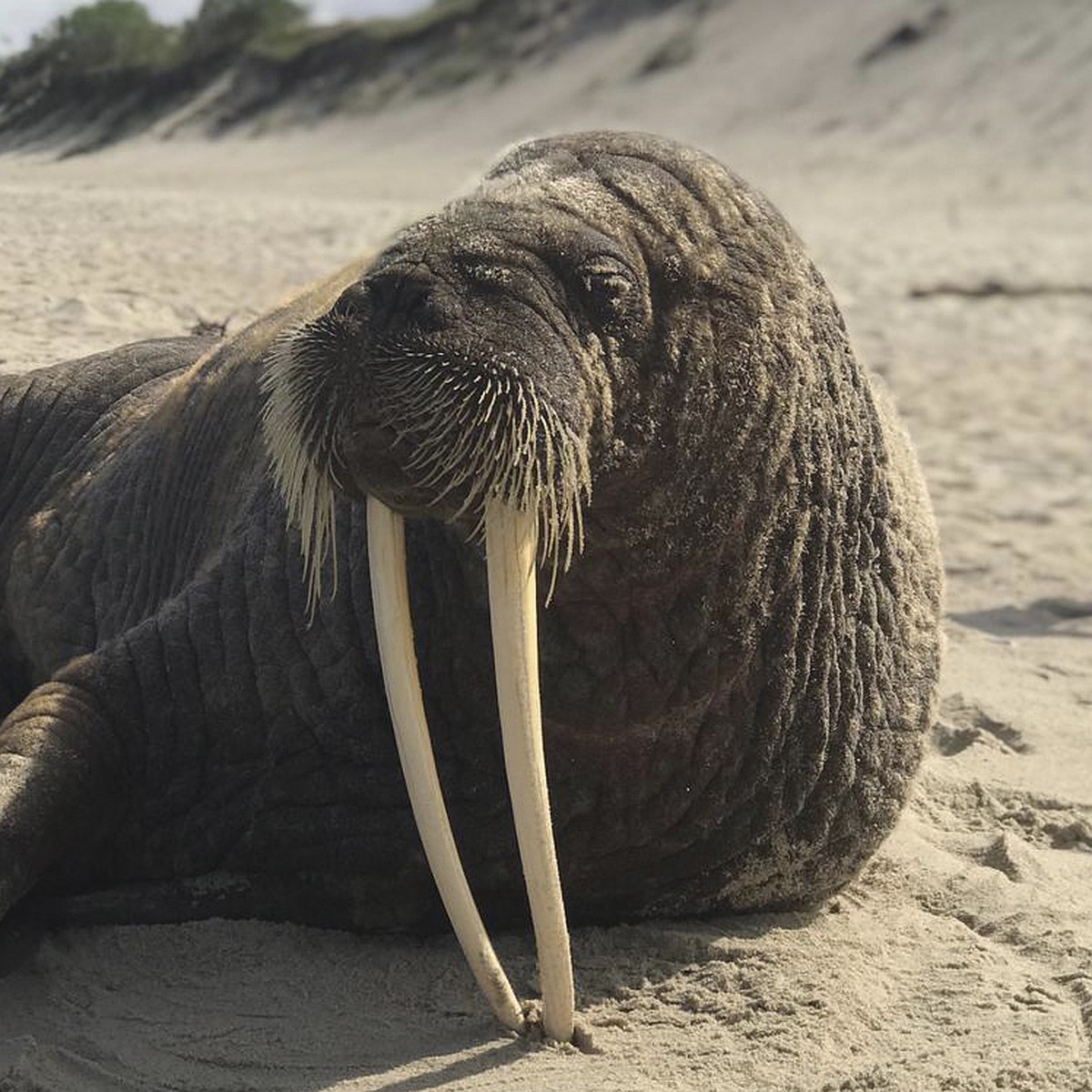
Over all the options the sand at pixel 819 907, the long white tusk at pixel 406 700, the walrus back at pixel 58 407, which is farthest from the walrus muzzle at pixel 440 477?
the walrus back at pixel 58 407

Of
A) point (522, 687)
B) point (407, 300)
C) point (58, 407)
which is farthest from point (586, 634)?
point (58, 407)

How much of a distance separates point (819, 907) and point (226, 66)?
9016 millimetres

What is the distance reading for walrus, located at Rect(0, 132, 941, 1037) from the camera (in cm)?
286

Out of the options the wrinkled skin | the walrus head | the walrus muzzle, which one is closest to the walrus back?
the wrinkled skin

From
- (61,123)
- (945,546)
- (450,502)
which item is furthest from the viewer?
(945,546)

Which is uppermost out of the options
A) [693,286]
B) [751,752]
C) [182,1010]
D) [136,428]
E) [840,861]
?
[693,286]

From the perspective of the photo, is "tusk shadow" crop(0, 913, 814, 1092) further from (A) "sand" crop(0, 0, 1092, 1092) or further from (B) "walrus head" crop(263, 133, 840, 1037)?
(B) "walrus head" crop(263, 133, 840, 1037)

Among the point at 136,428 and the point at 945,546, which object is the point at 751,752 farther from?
the point at 945,546

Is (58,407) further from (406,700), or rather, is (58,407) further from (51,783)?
(406,700)

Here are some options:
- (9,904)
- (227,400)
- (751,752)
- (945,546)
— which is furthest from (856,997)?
(945,546)

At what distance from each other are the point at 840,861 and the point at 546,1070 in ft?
2.88

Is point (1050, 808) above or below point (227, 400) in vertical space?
below

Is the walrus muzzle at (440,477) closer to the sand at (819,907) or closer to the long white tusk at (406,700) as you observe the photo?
the long white tusk at (406,700)

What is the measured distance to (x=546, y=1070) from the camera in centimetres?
308
